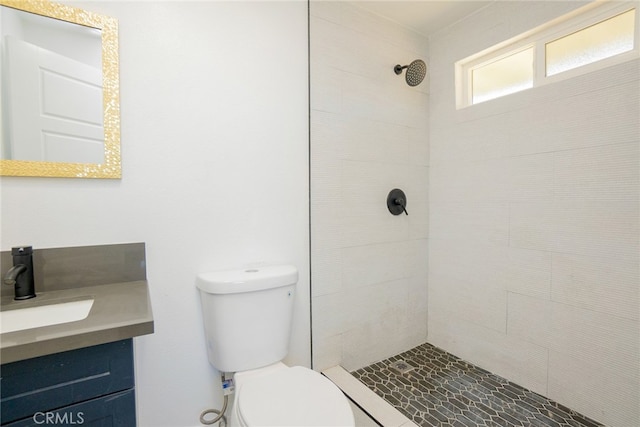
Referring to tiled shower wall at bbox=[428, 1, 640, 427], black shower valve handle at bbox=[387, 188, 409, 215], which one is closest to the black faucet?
black shower valve handle at bbox=[387, 188, 409, 215]

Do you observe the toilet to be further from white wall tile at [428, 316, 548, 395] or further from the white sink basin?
white wall tile at [428, 316, 548, 395]

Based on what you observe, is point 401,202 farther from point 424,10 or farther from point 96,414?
point 96,414

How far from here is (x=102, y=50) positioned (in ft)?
3.74

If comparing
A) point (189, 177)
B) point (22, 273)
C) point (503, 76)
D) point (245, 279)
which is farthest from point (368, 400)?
point (503, 76)

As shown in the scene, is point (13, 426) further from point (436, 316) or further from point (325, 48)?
point (436, 316)

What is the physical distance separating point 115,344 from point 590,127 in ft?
6.80

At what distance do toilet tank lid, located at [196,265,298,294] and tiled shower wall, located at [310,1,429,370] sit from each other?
0.32 metres

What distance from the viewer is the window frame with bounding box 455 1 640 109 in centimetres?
132

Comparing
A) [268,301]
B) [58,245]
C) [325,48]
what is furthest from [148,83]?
[268,301]

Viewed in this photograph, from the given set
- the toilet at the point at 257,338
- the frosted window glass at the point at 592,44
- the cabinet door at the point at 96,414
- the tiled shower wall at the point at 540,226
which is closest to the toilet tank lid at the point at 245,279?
the toilet at the point at 257,338

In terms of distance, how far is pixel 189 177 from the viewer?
1323 mm

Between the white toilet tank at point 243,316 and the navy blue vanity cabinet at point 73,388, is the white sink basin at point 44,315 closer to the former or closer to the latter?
the navy blue vanity cabinet at point 73,388

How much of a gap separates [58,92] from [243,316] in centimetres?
111

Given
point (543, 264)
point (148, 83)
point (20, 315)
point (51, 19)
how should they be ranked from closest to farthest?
1. point (20, 315)
2. point (51, 19)
3. point (148, 83)
4. point (543, 264)
